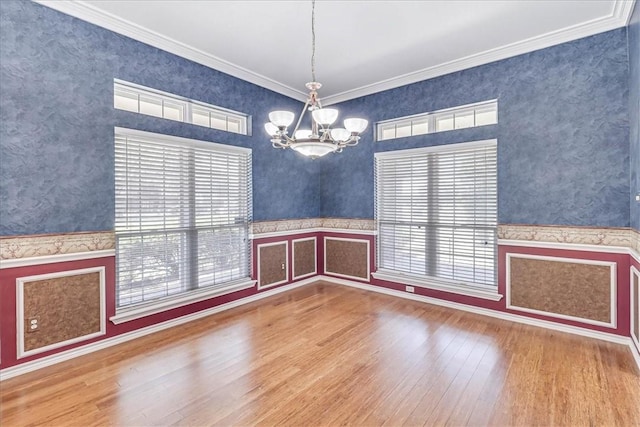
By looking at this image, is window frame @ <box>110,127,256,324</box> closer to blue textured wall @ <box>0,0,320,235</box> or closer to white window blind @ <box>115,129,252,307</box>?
white window blind @ <box>115,129,252,307</box>

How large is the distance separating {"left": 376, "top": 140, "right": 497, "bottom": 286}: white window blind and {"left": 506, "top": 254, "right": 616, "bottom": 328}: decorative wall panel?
0.32 m

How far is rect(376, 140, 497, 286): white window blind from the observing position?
13.6ft

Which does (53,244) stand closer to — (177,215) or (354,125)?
(177,215)

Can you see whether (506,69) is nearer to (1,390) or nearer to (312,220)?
(312,220)

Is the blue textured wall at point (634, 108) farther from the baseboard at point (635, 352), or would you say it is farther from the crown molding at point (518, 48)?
the baseboard at point (635, 352)

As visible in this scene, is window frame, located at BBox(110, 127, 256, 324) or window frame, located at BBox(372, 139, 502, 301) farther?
window frame, located at BBox(372, 139, 502, 301)

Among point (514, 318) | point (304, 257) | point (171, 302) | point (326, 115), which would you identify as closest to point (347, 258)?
point (304, 257)

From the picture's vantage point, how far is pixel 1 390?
2520mm

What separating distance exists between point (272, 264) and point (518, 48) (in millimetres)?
4358

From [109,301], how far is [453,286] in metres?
4.14

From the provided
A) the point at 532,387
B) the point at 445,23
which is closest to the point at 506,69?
the point at 445,23


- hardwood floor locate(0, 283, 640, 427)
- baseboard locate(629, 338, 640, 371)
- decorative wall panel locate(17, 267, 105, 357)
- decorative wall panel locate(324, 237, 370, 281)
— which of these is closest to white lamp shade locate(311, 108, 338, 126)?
hardwood floor locate(0, 283, 640, 427)

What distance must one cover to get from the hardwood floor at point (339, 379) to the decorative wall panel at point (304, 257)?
166 centimetres

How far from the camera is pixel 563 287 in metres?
3.59
